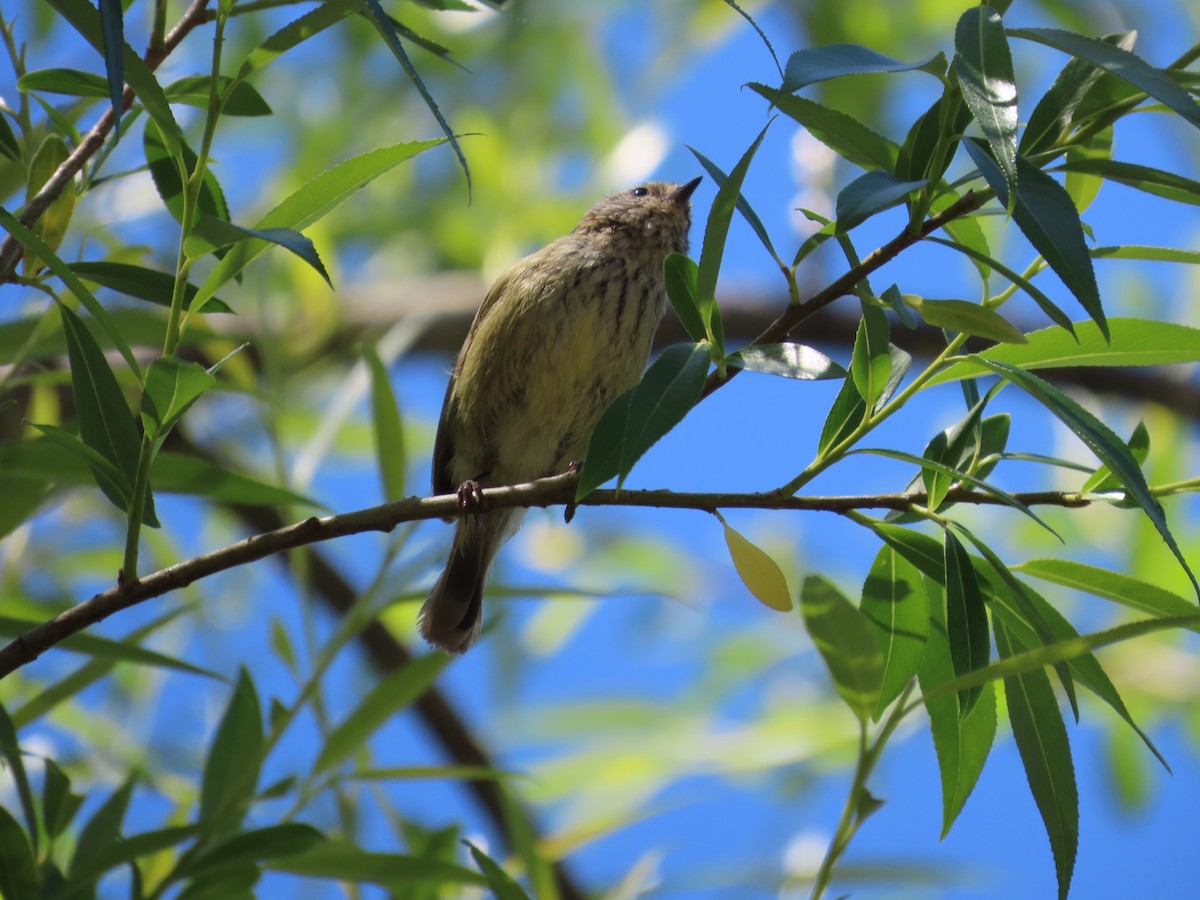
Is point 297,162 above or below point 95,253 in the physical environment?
above

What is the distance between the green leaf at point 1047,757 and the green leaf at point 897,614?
176 millimetres

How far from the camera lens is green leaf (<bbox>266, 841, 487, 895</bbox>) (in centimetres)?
183

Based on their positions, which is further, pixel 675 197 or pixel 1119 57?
pixel 675 197

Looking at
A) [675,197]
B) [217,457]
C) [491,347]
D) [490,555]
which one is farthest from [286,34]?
[217,457]

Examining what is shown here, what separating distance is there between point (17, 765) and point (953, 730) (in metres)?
1.19

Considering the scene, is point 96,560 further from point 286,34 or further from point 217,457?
point 286,34

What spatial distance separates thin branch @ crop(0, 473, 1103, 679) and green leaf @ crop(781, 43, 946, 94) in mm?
433

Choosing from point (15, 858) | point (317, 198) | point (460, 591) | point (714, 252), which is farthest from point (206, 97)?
point (460, 591)

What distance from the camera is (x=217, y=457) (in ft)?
13.2

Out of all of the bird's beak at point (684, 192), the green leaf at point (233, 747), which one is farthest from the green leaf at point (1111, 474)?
the bird's beak at point (684, 192)

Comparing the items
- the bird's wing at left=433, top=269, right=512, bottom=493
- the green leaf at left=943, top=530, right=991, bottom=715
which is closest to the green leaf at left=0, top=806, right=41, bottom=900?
the green leaf at left=943, top=530, right=991, bottom=715

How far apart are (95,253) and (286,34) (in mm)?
2518

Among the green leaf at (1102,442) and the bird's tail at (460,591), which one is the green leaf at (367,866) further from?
the bird's tail at (460,591)

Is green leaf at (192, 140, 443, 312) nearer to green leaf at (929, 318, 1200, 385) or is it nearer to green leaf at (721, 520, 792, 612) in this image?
green leaf at (721, 520, 792, 612)
